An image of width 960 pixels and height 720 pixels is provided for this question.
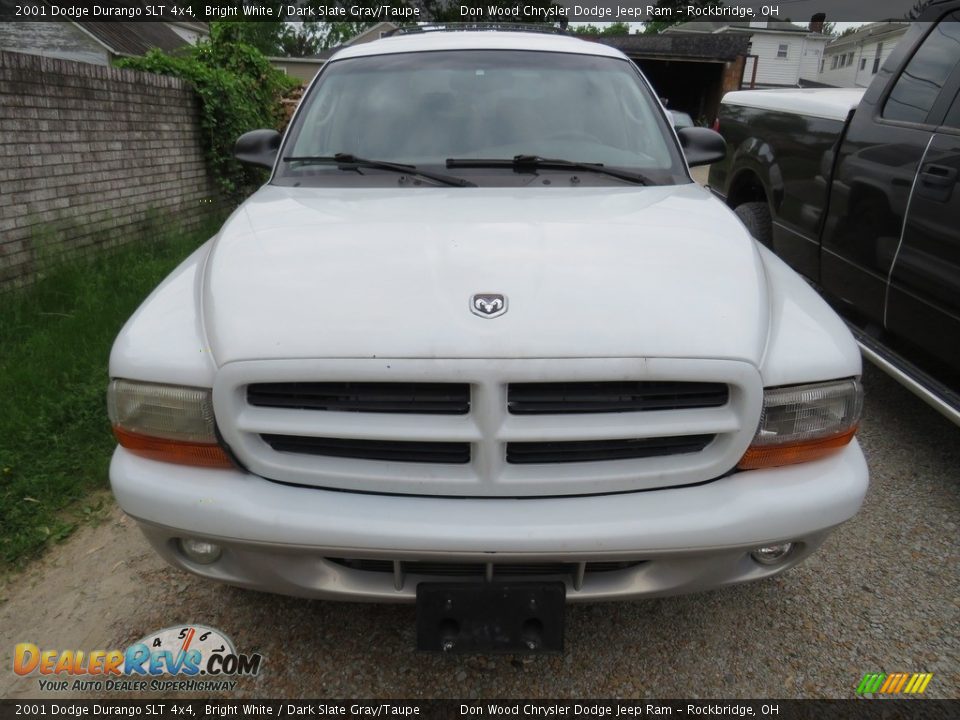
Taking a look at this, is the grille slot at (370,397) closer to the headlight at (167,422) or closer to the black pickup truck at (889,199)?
the headlight at (167,422)

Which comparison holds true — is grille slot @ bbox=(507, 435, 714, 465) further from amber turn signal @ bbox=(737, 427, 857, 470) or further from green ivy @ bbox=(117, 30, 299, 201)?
green ivy @ bbox=(117, 30, 299, 201)

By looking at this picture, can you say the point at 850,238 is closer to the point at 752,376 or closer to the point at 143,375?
the point at 752,376

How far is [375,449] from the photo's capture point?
1.73 meters

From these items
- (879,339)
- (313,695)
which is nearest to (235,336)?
(313,695)

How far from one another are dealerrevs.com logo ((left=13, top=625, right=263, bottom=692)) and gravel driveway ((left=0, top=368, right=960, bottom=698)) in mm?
37

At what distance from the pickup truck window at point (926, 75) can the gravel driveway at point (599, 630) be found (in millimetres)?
1975

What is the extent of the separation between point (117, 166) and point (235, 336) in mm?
5095

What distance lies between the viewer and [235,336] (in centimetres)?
171

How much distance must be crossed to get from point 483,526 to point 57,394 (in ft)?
9.61

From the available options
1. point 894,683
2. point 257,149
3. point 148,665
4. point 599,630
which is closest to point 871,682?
point 894,683

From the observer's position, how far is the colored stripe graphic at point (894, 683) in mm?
2031

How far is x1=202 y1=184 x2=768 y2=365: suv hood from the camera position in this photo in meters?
1.65

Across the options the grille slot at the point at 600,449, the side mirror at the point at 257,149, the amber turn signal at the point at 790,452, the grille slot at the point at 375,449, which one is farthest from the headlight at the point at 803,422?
the side mirror at the point at 257,149

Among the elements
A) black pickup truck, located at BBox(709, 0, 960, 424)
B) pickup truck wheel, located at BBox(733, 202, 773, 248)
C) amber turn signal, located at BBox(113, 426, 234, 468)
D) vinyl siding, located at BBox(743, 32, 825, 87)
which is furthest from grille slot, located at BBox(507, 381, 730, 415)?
vinyl siding, located at BBox(743, 32, 825, 87)
